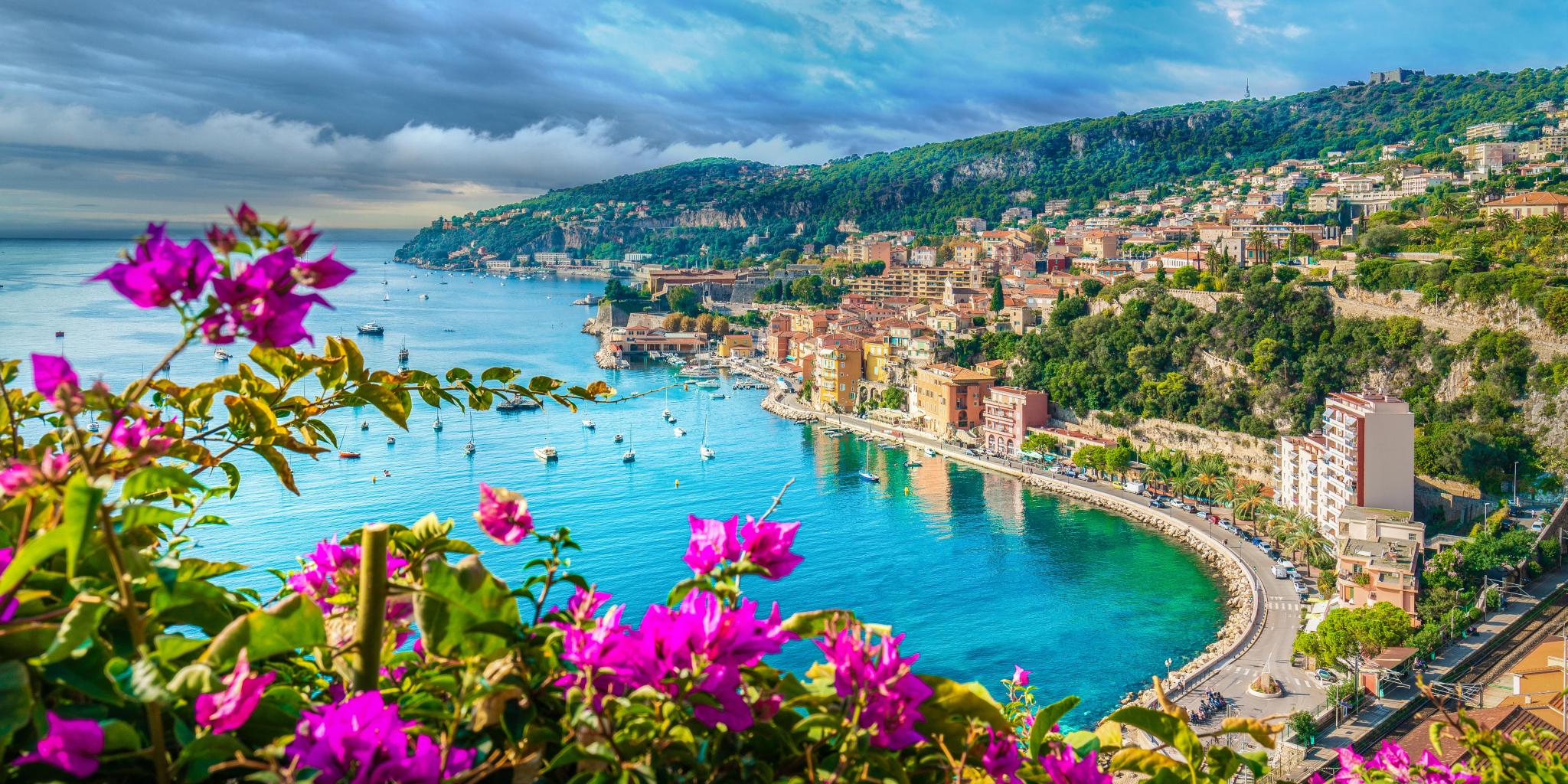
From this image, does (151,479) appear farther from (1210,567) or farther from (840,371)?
(840,371)

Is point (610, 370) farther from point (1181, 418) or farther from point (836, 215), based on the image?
point (836, 215)

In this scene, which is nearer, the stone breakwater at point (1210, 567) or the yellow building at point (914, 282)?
the stone breakwater at point (1210, 567)

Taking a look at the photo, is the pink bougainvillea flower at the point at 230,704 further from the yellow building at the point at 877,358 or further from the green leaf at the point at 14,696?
the yellow building at the point at 877,358

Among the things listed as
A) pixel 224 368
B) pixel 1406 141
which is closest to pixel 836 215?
pixel 1406 141

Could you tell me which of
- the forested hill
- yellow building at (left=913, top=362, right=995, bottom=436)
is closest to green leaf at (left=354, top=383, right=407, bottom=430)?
yellow building at (left=913, top=362, right=995, bottom=436)

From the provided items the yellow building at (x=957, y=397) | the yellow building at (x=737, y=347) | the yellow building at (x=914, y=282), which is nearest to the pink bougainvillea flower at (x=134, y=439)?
the yellow building at (x=957, y=397)

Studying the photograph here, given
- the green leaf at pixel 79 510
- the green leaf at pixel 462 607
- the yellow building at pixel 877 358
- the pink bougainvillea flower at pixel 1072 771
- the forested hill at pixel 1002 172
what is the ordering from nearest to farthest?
the green leaf at pixel 79 510, the green leaf at pixel 462 607, the pink bougainvillea flower at pixel 1072 771, the yellow building at pixel 877 358, the forested hill at pixel 1002 172
